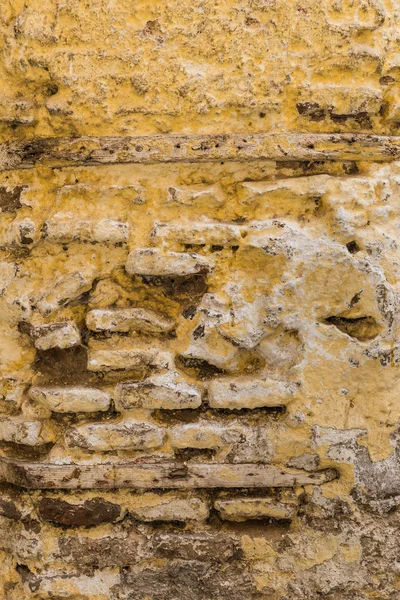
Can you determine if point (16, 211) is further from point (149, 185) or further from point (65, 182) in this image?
point (149, 185)

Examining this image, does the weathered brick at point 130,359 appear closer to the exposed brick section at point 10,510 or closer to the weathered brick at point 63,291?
the weathered brick at point 63,291

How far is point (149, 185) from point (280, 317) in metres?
0.51

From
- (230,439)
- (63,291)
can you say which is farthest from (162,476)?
(63,291)

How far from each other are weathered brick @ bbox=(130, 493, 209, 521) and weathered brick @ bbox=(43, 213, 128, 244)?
73 centimetres

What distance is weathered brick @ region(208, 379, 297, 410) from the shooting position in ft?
5.75

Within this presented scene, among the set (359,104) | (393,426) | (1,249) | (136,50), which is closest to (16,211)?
(1,249)

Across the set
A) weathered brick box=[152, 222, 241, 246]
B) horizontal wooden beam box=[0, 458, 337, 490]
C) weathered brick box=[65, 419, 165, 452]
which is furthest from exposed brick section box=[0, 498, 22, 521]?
weathered brick box=[152, 222, 241, 246]

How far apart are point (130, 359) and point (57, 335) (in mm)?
215

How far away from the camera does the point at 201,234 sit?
68.5 inches

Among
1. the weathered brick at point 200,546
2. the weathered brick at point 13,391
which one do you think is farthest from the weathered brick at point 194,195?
the weathered brick at point 200,546

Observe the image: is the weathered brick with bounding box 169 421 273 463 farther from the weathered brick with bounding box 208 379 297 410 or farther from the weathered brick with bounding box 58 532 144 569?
the weathered brick with bounding box 58 532 144 569

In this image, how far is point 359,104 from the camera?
Result: 175cm

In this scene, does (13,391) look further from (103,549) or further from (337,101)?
(337,101)

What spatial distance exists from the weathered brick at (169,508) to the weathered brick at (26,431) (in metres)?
0.32
